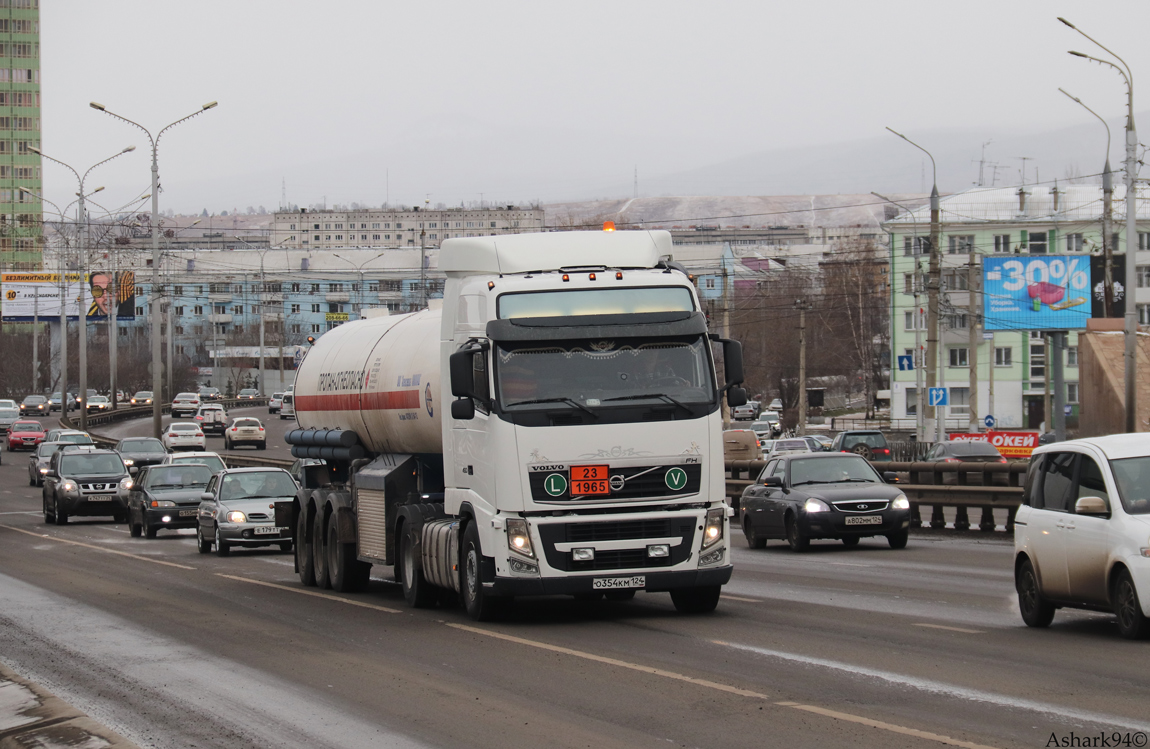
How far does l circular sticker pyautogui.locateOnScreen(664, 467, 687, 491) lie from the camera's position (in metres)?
13.3

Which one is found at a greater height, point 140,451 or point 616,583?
point 616,583

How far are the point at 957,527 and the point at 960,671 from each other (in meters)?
18.6

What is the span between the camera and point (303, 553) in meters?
20.0

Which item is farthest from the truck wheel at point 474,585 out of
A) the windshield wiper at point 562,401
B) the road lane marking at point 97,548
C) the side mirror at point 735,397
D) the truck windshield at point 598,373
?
the road lane marking at point 97,548

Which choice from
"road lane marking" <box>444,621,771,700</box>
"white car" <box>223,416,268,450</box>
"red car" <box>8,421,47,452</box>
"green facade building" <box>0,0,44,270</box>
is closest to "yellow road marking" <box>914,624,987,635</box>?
"road lane marking" <box>444,621,771,700</box>

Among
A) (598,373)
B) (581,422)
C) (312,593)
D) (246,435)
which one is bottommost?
(246,435)

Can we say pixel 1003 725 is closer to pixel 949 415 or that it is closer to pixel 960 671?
pixel 960 671

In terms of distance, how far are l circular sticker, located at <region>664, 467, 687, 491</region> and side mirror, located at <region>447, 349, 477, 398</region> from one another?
195 centimetres

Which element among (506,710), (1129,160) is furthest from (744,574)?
(1129,160)

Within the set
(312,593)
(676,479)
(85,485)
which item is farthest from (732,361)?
(85,485)

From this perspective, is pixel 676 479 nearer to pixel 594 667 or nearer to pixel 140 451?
pixel 594 667

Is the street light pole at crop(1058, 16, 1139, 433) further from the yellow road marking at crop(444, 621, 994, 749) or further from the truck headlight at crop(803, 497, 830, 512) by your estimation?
the yellow road marking at crop(444, 621, 994, 749)

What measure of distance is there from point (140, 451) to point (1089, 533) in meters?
47.3

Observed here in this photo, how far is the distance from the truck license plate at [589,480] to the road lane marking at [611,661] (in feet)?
4.58
